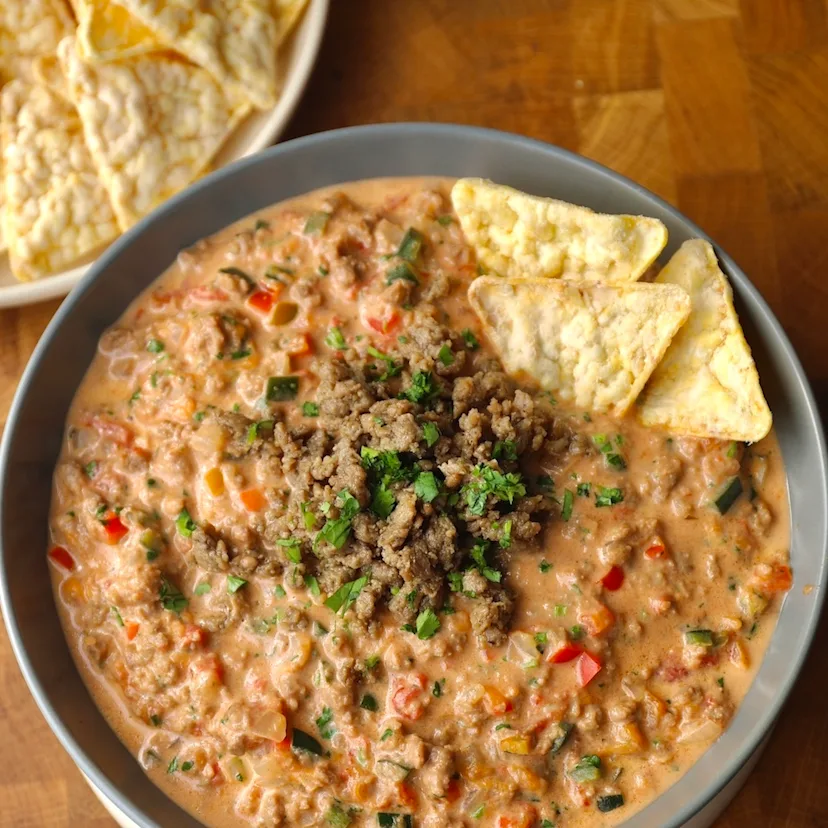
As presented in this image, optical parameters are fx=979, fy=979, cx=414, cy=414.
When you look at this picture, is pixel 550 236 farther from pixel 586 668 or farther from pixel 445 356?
pixel 586 668

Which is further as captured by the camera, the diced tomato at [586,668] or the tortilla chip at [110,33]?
the tortilla chip at [110,33]

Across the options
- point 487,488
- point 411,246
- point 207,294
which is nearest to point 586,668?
point 487,488

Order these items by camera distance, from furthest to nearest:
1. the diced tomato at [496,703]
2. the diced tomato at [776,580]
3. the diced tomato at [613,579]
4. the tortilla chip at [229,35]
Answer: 1. the tortilla chip at [229,35]
2. the diced tomato at [776,580]
3. the diced tomato at [613,579]
4. the diced tomato at [496,703]

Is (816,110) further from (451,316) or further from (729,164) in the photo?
(451,316)

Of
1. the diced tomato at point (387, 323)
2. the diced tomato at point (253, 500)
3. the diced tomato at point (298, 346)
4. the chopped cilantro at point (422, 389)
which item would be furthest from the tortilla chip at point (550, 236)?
the diced tomato at point (253, 500)

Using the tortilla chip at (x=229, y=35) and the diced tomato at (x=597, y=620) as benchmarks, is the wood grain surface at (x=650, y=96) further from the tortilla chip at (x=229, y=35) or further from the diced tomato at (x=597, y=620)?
the diced tomato at (x=597, y=620)
